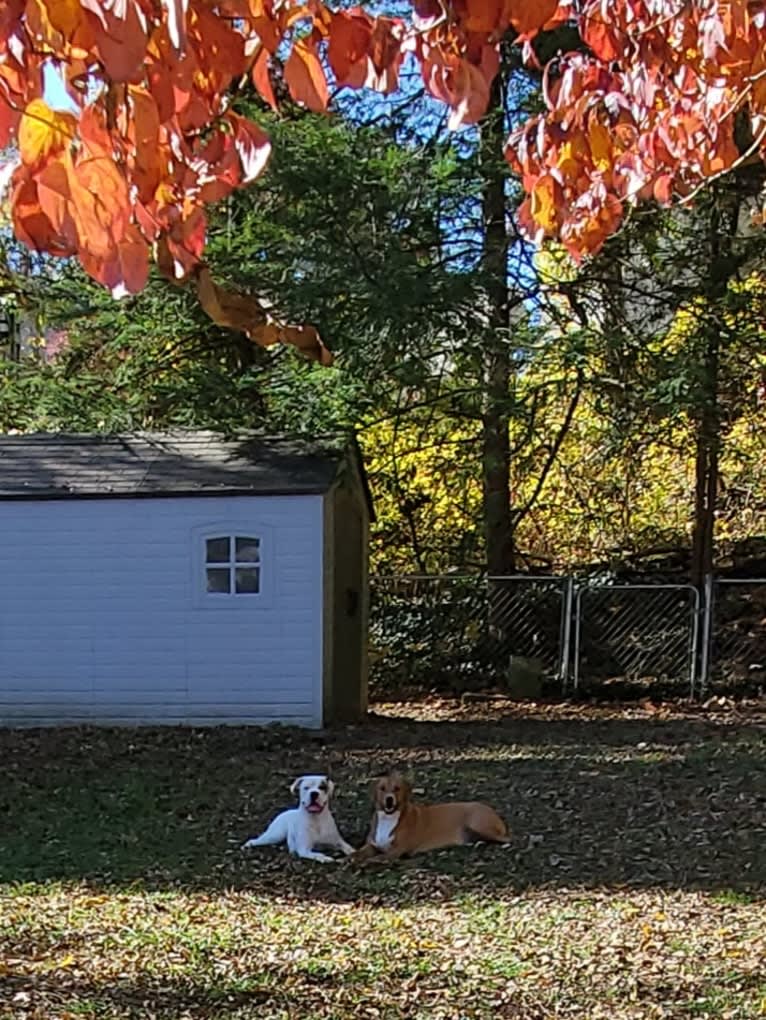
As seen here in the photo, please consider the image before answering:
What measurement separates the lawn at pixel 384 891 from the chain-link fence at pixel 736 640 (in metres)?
3.76

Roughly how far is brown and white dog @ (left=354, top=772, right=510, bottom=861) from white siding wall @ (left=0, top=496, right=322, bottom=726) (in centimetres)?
455

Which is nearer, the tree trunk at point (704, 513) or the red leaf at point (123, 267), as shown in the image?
the red leaf at point (123, 267)

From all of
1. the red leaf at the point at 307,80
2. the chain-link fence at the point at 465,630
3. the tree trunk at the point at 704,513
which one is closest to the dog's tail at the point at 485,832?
the red leaf at the point at 307,80

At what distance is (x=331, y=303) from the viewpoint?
1113 centimetres

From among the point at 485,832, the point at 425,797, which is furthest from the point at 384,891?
the point at 425,797

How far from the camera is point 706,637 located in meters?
13.4

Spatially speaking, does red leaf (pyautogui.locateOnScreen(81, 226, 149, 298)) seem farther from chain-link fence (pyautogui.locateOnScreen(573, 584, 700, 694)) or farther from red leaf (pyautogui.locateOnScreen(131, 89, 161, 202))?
chain-link fence (pyautogui.locateOnScreen(573, 584, 700, 694))

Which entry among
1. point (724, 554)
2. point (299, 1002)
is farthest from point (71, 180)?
point (724, 554)

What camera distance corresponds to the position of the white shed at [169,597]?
1080 centimetres

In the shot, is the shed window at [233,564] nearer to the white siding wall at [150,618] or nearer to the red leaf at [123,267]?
the white siding wall at [150,618]

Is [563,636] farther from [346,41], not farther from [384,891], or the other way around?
[346,41]

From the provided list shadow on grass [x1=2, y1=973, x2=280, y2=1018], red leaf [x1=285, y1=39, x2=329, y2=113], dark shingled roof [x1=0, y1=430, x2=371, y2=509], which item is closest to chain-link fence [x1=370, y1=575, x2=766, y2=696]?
dark shingled roof [x1=0, y1=430, x2=371, y2=509]

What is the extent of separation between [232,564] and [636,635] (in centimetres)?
512

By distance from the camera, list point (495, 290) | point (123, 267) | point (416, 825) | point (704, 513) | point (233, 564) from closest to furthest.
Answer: point (123, 267) → point (416, 825) → point (233, 564) → point (495, 290) → point (704, 513)
